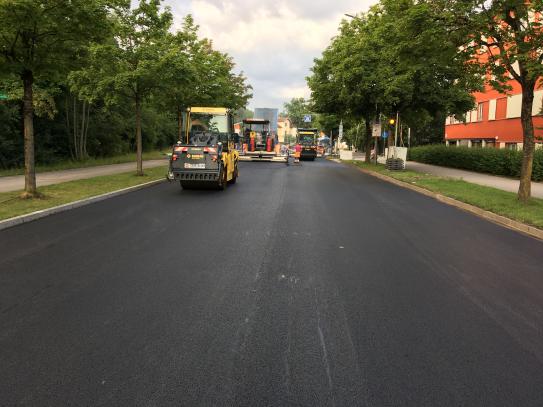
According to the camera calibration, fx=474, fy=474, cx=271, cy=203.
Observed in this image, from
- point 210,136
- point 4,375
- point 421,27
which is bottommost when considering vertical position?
point 4,375

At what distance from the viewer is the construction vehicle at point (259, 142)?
116 ft

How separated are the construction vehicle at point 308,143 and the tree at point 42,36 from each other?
108ft

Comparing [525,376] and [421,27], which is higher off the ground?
[421,27]

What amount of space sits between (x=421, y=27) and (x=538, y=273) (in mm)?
8601

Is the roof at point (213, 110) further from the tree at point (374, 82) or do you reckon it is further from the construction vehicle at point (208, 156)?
the tree at point (374, 82)

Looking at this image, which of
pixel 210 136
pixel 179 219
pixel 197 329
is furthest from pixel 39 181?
pixel 197 329

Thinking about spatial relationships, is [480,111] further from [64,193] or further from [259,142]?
[64,193]

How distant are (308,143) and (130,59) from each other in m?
29.0

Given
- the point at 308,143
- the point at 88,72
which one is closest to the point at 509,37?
the point at 88,72

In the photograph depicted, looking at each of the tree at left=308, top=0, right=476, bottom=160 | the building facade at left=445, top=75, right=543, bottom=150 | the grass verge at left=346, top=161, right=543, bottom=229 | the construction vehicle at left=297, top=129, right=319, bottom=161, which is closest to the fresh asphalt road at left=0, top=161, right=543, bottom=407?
the grass verge at left=346, top=161, right=543, bottom=229

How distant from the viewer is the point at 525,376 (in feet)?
10.9

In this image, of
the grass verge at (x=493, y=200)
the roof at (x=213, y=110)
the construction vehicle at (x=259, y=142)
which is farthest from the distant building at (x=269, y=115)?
the grass verge at (x=493, y=200)

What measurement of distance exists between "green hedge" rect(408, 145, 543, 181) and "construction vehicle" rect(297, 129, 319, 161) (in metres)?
12.3

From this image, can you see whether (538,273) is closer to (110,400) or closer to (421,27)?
(110,400)
